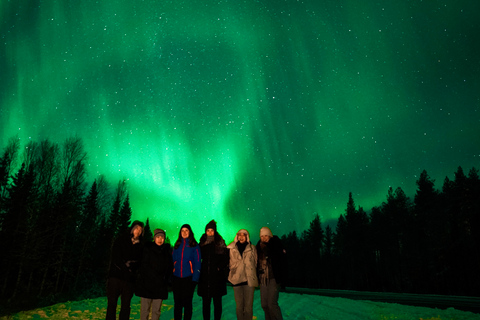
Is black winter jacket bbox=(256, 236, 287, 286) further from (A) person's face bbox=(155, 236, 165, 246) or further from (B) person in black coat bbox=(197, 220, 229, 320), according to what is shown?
(A) person's face bbox=(155, 236, 165, 246)

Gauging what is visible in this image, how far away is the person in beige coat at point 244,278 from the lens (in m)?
6.23

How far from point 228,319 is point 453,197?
41.3 metres

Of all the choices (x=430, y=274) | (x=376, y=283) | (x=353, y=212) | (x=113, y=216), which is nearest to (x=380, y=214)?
(x=353, y=212)

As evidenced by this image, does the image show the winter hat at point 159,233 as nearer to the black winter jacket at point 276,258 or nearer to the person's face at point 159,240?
the person's face at point 159,240

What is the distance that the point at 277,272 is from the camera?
20.4ft

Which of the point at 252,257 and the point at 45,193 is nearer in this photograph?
the point at 252,257

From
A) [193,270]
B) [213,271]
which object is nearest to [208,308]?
[213,271]

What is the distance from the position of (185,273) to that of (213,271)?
57 centimetres

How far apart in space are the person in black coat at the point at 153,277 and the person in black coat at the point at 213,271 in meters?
0.76

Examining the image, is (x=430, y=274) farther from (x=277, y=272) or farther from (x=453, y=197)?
(x=277, y=272)

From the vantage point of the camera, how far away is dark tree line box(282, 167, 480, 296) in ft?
113

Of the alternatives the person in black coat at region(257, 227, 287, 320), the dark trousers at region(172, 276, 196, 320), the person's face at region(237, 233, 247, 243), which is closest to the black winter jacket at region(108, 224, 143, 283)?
the dark trousers at region(172, 276, 196, 320)

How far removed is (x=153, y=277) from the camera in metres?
5.97

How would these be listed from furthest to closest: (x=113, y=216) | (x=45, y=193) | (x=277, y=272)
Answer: (x=113, y=216)
(x=45, y=193)
(x=277, y=272)
